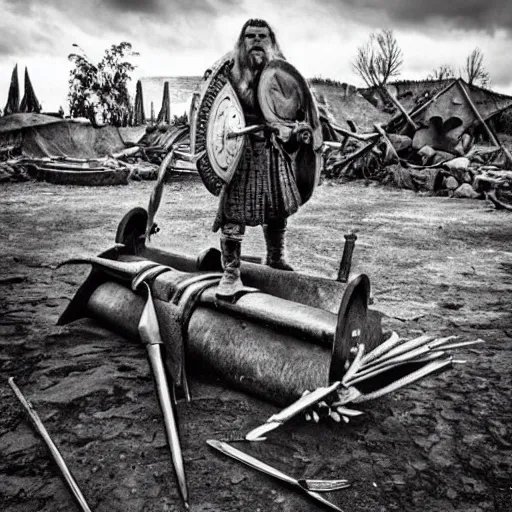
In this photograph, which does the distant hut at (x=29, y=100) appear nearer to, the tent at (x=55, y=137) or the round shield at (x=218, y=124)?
the tent at (x=55, y=137)

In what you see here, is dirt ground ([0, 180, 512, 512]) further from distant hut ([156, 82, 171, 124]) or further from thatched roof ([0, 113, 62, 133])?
distant hut ([156, 82, 171, 124])

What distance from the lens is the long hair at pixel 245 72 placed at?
271 cm

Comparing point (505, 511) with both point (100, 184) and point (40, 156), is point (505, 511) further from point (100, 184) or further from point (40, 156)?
point (40, 156)

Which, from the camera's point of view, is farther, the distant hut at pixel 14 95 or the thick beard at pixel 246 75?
the distant hut at pixel 14 95

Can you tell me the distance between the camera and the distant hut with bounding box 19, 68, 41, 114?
23609 mm

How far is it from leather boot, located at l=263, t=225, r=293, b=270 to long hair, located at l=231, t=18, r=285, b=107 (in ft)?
2.77

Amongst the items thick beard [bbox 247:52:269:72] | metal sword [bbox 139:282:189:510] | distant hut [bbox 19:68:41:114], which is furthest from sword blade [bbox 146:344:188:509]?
distant hut [bbox 19:68:41:114]

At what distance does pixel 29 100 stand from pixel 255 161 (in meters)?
24.5

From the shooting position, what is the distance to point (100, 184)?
42.4 ft

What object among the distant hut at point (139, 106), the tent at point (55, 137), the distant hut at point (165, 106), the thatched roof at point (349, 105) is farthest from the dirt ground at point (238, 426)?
the distant hut at point (139, 106)

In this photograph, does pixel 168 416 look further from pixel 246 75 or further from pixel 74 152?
pixel 74 152

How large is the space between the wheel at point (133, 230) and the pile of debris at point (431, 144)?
10489 mm

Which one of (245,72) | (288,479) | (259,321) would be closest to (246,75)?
(245,72)

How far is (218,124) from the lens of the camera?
2721mm
